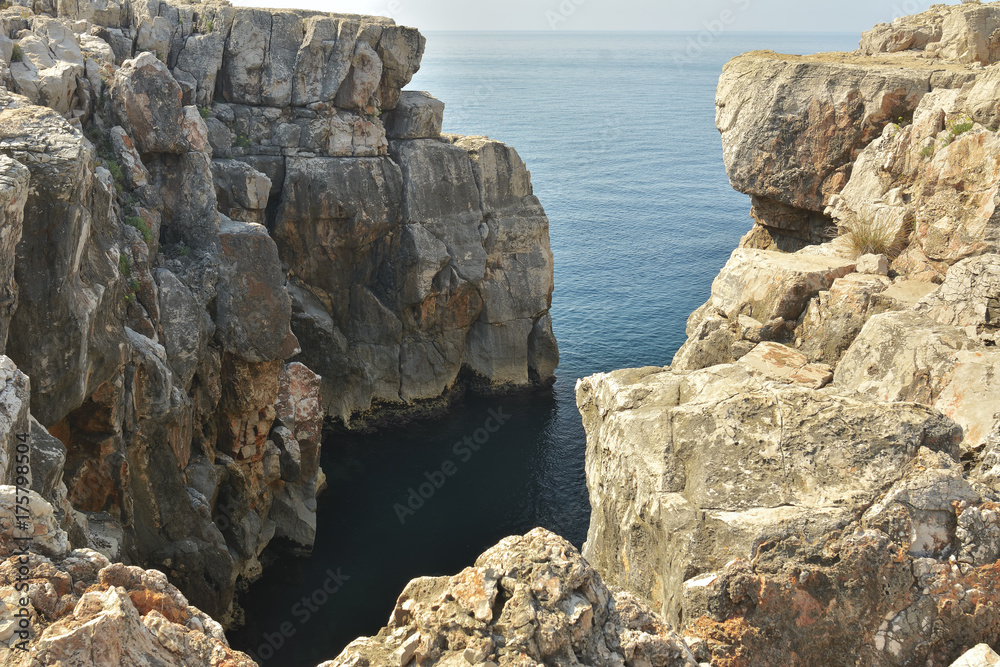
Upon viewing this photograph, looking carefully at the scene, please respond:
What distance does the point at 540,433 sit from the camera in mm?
46438

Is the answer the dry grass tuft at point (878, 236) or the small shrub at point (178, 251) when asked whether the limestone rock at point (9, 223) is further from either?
the dry grass tuft at point (878, 236)

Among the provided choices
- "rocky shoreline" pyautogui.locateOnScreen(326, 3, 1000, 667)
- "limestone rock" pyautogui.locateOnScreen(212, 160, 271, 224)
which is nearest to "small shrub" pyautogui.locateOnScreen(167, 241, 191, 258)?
"limestone rock" pyautogui.locateOnScreen(212, 160, 271, 224)

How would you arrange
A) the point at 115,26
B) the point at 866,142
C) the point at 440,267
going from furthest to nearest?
the point at 440,267 < the point at 115,26 < the point at 866,142

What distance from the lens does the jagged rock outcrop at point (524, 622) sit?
834cm

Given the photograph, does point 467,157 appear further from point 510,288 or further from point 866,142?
point 866,142

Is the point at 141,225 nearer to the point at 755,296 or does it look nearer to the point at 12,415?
the point at 12,415

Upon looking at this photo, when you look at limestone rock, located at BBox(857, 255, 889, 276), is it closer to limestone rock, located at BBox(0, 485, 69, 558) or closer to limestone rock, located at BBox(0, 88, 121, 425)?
limestone rock, located at BBox(0, 485, 69, 558)

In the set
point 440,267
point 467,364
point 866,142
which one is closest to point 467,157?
point 440,267

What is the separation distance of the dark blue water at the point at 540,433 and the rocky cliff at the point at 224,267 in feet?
7.15

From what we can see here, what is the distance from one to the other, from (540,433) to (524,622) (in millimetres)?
38162

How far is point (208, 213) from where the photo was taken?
2914cm

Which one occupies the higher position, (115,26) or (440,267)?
(115,26)

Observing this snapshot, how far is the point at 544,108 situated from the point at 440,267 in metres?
99.6

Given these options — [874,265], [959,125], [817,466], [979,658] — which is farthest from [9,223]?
[959,125]
